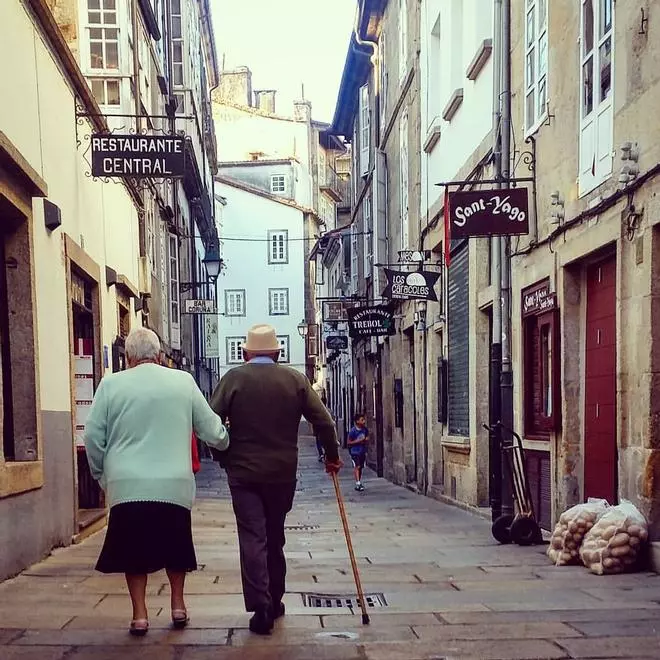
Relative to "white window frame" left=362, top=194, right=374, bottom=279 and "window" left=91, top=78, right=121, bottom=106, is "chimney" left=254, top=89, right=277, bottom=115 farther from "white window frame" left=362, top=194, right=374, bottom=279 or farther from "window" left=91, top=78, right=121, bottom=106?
"window" left=91, top=78, right=121, bottom=106

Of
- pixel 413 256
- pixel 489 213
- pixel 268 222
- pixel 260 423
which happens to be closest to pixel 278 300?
pixel 268 222

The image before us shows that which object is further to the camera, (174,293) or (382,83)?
(382,83)

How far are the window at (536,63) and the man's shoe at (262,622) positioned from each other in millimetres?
6307

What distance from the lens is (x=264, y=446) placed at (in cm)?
532

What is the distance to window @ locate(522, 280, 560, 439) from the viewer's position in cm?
923

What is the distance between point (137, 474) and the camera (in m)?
4.91

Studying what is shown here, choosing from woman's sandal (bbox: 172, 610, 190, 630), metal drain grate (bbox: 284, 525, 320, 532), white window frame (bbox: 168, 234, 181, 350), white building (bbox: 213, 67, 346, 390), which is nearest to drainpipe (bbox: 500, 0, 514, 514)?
metal drain grate (bbox: 284, 525, 320, 532)

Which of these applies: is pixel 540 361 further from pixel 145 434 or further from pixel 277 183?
pixel 277 183

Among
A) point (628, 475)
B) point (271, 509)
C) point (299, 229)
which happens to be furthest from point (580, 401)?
point (299, 229)

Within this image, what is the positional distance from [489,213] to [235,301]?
4621 centimetres

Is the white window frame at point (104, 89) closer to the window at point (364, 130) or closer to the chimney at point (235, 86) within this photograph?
the window at point (364, 130)

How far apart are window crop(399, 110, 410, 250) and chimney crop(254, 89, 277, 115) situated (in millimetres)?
40121

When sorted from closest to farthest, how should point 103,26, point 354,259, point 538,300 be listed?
point 538,300 < point 103,26 < point 354,259

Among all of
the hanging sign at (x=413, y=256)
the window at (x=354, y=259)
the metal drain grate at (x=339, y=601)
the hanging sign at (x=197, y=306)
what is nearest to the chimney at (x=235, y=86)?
the window at (x=354, y=259)
